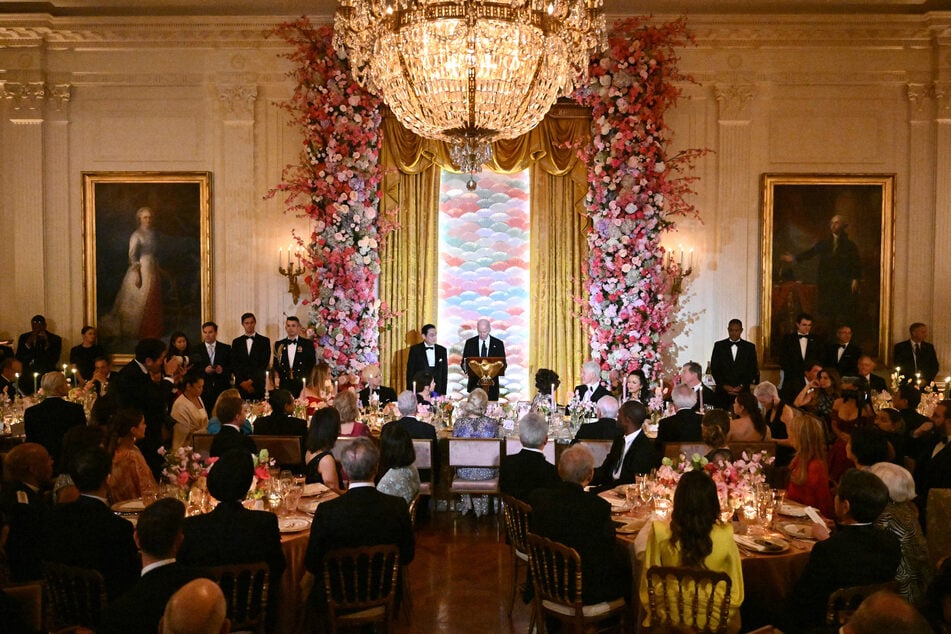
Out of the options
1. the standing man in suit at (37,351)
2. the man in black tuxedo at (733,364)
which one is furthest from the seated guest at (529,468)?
the standing man in suit at (37,351)

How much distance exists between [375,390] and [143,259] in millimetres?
4180

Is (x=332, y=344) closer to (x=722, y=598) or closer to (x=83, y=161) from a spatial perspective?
(x=83, y=161)

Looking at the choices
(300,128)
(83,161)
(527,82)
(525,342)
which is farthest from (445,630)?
(83,161)

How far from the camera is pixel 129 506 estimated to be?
5.10 m

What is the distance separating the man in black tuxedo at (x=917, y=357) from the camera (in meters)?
10.5

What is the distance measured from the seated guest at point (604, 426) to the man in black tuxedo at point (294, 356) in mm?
4195

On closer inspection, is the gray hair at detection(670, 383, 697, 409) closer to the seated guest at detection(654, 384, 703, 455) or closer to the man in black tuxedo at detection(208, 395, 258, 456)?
the seated guest at detection(654, 384, 703, 455)

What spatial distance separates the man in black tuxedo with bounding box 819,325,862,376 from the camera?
34.2 feet

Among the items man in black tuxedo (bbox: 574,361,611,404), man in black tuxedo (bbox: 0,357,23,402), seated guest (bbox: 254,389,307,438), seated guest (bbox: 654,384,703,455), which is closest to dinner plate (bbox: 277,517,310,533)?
seated guest (bbox: 254,389,307,438)

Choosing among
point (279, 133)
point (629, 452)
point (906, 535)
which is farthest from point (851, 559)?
point (279, 133)

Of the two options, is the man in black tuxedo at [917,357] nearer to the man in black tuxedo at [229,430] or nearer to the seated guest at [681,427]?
the seated guest at [681,427]

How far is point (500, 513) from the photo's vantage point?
302 inches

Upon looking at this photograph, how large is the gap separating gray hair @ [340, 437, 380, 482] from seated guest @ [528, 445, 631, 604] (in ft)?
2.98

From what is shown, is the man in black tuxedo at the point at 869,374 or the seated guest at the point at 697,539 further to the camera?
the man in black tuxedo at the point at 869,374
